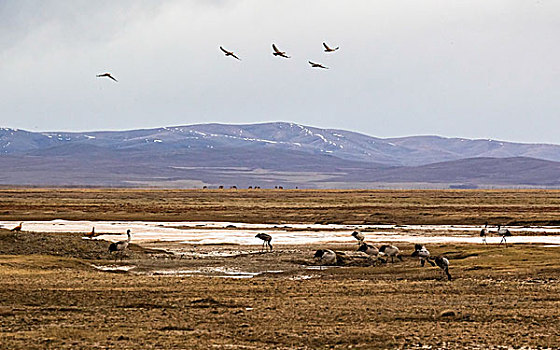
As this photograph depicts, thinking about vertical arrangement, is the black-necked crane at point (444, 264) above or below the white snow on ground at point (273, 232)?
above

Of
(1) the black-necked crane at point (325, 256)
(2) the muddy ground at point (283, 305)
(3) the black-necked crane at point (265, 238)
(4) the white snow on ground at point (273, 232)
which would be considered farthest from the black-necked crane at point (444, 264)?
(4) the white snow on ground at point (273, 232)

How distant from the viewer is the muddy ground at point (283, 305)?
1356cm

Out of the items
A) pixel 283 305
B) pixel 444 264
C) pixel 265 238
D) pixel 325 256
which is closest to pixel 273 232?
pixel 265 238

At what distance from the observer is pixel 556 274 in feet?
71.1

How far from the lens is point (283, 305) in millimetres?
16984

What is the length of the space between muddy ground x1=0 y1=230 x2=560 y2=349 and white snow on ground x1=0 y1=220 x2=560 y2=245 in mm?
10408

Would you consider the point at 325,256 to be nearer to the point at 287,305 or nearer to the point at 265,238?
the point at 265,238

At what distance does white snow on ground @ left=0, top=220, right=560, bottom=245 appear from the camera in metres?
37.9

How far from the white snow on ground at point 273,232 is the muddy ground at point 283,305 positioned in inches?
410

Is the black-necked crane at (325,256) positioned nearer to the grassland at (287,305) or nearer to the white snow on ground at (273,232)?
the grassland at (287,305)

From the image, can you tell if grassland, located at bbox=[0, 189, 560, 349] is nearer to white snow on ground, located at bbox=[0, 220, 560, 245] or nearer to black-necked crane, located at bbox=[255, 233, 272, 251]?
black-necked crane, located at bbox=[255, 233, 272, 251]

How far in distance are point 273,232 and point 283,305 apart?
2621 centimetres

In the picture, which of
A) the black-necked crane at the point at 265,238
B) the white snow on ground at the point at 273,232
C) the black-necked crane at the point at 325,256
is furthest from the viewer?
the white snow on ground at the point at 273,232

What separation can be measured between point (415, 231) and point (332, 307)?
94.4ft
